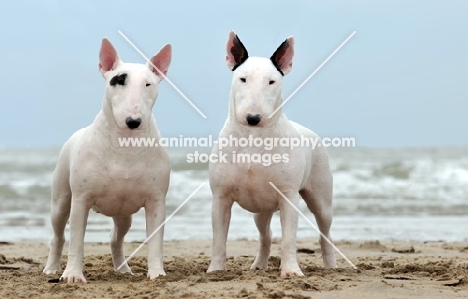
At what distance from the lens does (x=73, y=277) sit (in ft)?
Result: 23.8

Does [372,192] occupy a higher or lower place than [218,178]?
higher

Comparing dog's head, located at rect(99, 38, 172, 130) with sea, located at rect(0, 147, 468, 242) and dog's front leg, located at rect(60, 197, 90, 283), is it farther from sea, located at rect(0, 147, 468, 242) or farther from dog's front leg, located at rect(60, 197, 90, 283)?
sea, located at rect(0, 147, 468, 242)

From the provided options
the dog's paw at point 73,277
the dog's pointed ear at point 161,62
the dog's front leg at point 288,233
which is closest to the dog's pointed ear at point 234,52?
the dog's pointed ear at point 161,62

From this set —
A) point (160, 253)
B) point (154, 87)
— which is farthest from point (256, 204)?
point (154, 87)

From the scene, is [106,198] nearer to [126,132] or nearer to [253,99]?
[126,132]

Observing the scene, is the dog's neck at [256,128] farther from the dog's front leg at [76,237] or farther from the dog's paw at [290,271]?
the dog's front leg at [76,237]

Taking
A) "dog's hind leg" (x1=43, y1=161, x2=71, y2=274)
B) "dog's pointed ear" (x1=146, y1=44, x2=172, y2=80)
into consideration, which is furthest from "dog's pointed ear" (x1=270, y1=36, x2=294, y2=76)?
"dog's hind leg" (x1=43, y1=161, x2=71, y2=274)

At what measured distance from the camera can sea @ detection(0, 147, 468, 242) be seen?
583 inches

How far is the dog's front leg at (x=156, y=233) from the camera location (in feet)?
24.4

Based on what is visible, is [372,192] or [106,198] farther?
[372,192]

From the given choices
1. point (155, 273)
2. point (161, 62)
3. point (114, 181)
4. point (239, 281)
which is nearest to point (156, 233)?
point (155, 273)

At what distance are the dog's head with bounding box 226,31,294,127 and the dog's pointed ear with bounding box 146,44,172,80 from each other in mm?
548

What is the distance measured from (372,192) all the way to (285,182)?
16548 millimetres

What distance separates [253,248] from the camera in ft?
39.1
